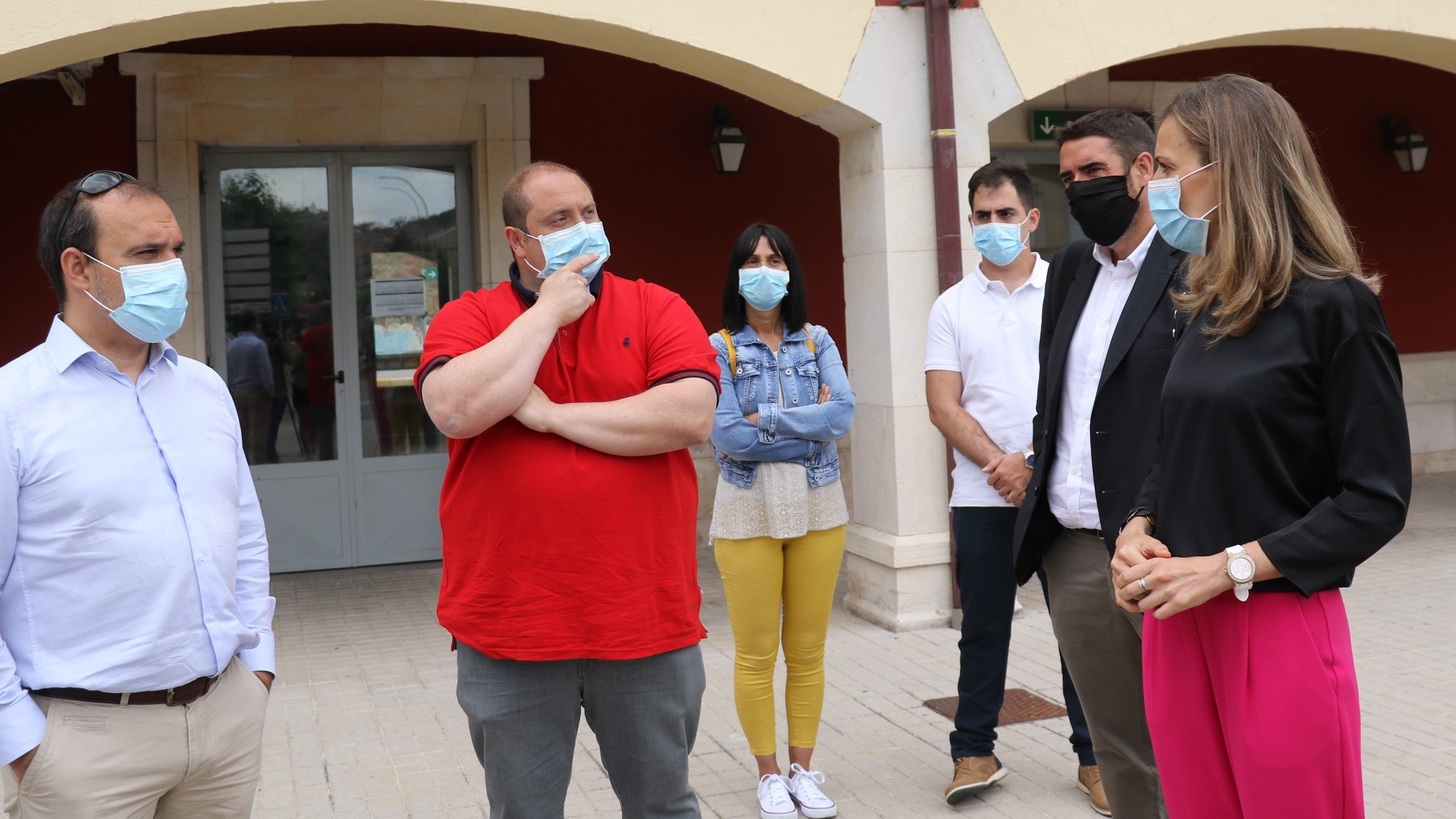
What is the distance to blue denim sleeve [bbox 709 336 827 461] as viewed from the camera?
163 inches

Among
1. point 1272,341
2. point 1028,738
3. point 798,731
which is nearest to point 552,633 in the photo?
point 1272,341

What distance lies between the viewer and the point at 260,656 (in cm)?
256

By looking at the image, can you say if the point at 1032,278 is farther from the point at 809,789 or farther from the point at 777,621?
the point at 809,789

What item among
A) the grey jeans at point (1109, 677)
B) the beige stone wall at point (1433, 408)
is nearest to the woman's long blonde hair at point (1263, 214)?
the grey jeans at point (1109, 677)

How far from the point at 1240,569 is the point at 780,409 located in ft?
7.35

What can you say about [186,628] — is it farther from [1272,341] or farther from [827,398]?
[827,398]

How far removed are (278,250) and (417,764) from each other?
187 inches

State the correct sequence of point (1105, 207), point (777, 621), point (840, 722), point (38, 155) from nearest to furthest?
point (1105, 207) → point (777, 621) → point (840, 722) → point (38, 155)

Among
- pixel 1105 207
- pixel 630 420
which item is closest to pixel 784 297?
pixel 1105 207

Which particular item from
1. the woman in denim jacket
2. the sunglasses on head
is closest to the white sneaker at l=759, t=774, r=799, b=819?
the woman in denim jacket

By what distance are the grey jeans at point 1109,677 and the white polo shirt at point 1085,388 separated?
0.08 m

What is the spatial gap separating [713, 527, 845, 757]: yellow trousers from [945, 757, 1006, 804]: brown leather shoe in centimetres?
49

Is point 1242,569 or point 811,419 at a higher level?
point 811,419

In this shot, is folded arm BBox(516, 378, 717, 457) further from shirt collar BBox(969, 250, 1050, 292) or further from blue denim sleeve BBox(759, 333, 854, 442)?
shirt collar BBox(969, 250, 1050, 292)
